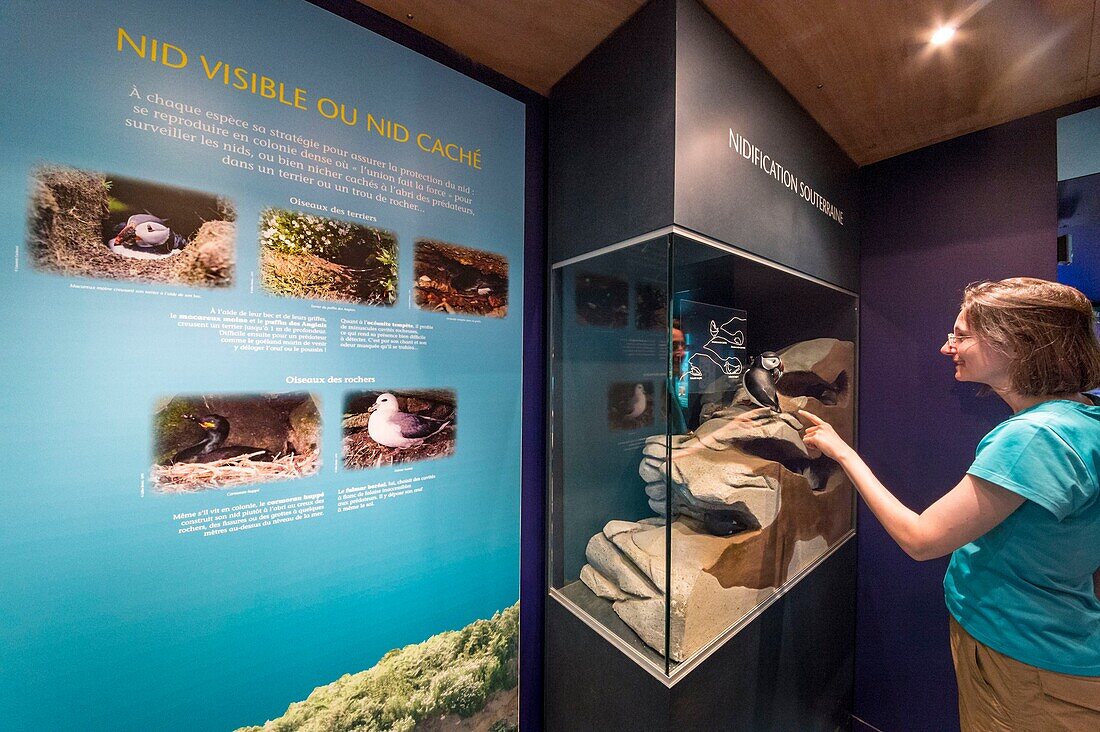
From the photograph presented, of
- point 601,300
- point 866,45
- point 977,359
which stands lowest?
point 977,359

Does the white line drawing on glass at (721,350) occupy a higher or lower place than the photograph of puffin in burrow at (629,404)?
higher

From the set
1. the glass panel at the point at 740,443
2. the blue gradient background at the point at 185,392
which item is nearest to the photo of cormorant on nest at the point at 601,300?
the glass panel at the point at 740,443

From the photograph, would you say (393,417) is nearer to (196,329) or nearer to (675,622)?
(196,329)

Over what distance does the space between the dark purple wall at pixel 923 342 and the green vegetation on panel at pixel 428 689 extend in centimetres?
180

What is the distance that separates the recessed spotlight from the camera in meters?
1.31

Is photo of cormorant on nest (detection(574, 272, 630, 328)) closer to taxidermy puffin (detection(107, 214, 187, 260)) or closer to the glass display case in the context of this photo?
the glass display case

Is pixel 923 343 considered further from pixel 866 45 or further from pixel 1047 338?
pixel 866 45

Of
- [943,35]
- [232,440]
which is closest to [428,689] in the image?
[232,440]

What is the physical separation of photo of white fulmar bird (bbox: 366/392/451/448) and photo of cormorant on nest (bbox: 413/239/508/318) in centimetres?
31

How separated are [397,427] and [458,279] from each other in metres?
0.49

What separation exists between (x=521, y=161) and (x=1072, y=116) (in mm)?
2121

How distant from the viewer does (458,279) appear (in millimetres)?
1369

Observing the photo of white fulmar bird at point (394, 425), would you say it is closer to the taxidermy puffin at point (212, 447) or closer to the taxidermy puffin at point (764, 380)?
the taxidermy puffin at point (212, 447)

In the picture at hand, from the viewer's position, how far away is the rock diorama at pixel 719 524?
1.18 meters
